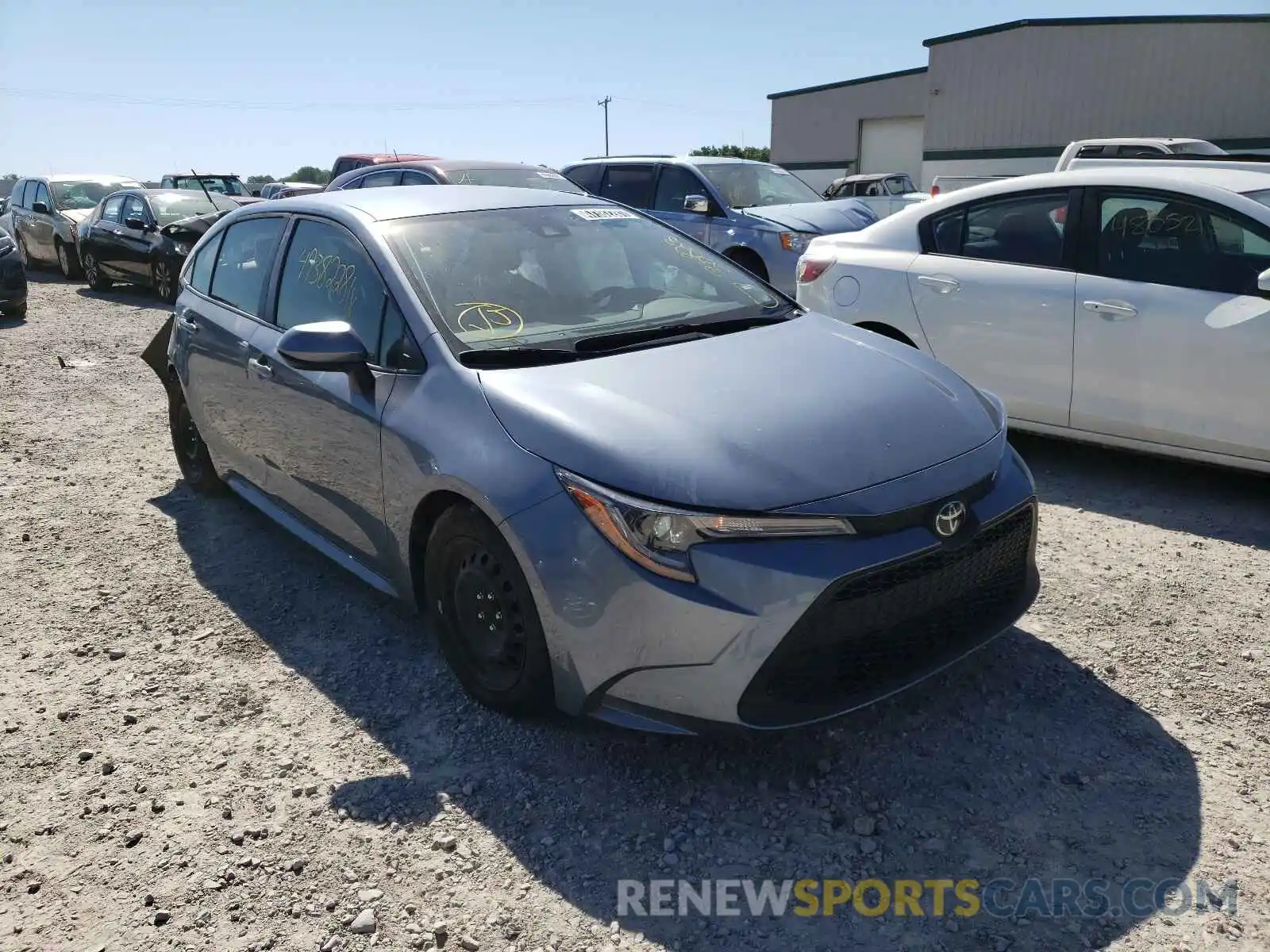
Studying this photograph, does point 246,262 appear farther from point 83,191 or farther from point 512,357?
point 83,191

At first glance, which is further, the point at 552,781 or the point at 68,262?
the point at 68,262

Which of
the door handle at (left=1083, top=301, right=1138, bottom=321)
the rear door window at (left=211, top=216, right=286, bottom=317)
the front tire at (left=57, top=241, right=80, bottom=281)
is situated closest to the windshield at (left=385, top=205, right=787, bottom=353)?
the rear door window at (left=211, top=216, right=286, bottom=317)

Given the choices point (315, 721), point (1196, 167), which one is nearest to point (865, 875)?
point (315, 721)

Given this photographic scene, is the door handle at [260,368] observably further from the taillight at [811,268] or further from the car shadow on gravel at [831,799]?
the taillight at [811,268]

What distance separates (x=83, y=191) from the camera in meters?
17.9

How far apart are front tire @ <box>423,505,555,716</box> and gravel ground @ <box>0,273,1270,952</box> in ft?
0.56

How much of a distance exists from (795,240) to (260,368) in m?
6.43

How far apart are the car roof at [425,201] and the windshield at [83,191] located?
52.2 ft

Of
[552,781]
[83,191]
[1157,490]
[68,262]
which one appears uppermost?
[83,191]

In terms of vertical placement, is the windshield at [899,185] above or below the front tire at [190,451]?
above

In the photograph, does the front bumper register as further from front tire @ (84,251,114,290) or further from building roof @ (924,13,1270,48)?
building roof @ (924,13,1270,48)

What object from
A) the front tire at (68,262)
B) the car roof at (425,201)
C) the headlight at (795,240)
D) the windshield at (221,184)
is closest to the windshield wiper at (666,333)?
the car roof at (425,201)

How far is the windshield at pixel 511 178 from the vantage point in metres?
9.61

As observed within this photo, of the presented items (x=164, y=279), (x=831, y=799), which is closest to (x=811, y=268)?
(x=831, y=799)
